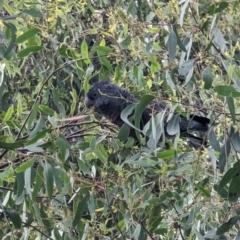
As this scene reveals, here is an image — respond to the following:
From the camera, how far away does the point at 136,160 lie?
5.99 ft

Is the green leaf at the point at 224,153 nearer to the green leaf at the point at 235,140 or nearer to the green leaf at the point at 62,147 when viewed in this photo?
the green leaf at the point at 235,140

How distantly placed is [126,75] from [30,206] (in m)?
0.69

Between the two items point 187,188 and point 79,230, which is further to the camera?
point 187,188

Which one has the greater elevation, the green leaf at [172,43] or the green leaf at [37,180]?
the green leaf at [172,43]

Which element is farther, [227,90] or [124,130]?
[124,130]

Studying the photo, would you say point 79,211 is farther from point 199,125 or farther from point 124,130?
point 199,125

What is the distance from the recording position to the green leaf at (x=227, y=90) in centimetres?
141

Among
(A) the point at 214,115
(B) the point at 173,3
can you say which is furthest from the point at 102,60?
(A) the point at 214,115

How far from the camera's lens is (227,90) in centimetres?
141

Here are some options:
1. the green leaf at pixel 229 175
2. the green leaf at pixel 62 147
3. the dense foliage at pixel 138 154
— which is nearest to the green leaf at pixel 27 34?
the dense foliage at pixel 138 154

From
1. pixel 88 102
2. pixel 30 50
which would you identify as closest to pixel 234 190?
pixel 30 50


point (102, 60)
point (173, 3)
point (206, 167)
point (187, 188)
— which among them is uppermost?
point (173, 3)

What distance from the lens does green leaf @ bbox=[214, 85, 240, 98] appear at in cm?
141

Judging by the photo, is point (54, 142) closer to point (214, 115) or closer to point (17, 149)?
point (17, 149)
